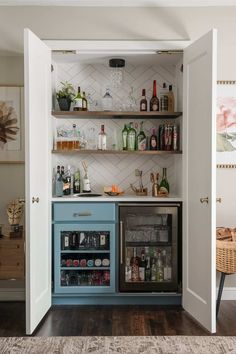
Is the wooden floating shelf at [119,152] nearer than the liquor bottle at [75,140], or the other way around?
the wooden floating shelf at [119,152]

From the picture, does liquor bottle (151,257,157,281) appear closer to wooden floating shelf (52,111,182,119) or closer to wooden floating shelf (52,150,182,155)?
wooden floating shelf (52,150,182,155)

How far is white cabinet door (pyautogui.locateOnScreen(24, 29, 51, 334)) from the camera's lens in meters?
2.93

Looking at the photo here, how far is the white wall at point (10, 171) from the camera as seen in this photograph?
3729mm

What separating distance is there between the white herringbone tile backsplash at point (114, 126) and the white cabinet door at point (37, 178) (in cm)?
54

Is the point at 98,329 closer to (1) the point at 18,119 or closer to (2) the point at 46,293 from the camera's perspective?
(2) the point at 46,293

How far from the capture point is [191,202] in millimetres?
3318

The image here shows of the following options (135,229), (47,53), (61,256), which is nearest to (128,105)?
(47,53)

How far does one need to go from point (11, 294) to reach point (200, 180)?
2.05 meters

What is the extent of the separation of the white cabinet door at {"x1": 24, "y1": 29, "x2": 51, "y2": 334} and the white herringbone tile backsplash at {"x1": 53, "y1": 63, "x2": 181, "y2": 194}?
0.54m

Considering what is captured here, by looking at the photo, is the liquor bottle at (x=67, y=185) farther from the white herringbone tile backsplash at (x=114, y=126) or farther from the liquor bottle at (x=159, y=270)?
the liquor bottle at (x=159, y=270)

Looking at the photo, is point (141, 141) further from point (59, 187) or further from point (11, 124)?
point (11, 124)

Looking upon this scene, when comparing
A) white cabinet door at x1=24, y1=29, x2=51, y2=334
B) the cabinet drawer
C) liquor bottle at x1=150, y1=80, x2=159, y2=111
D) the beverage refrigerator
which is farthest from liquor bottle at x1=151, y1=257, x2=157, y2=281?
liquor bottle at x1=150, y1=80, x2=159, y2=111

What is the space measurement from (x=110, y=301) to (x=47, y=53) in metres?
2.25

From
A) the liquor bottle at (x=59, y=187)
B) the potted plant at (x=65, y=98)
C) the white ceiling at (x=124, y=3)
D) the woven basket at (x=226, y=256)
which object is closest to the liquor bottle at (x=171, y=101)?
the white ceiling at (x=124, y=3)
